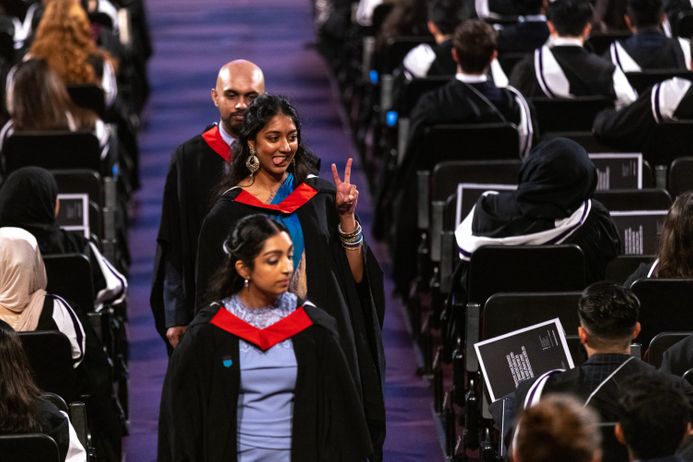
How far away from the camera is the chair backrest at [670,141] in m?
6.99

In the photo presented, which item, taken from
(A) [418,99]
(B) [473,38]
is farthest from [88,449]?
(A) [418,99]

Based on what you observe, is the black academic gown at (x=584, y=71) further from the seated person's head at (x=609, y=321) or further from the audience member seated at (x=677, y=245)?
the seated person's head at (x=609, y=321)

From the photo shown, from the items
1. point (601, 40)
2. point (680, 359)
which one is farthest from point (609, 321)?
point (601, 40)

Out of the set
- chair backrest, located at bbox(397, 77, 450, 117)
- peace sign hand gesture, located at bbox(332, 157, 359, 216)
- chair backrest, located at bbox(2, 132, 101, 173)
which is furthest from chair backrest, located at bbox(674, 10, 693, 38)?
peace sign hand gesture, located at bbox(332, 157, 359, 216)

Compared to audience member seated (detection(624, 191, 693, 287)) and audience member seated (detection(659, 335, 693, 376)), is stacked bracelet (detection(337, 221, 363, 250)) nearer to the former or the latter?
audience member seated (detection(659, 335, 693, 376))

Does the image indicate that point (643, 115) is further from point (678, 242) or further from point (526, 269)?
point (678, 242)

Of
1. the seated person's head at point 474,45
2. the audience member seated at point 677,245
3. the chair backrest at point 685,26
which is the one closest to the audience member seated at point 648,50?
the chair backrest at point 685,26

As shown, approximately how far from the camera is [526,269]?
5625 millimetres

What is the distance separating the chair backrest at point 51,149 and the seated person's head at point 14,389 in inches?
128

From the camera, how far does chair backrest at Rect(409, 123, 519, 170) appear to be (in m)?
7.12

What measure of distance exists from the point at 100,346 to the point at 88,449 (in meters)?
0.60

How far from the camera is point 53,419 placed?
433 centimetres

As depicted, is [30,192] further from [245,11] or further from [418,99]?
[245,11]

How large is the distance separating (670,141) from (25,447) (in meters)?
3.90
